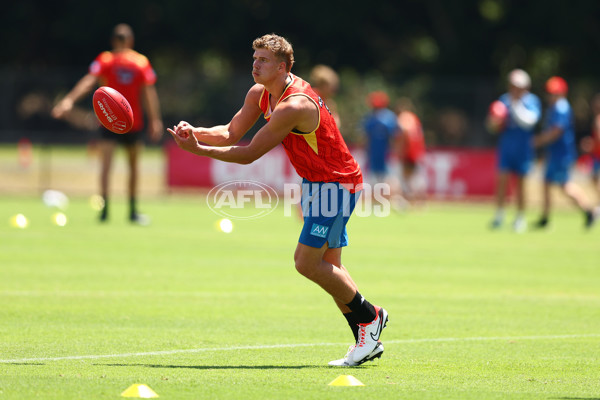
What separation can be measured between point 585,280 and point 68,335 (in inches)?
248

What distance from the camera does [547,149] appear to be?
18.5m

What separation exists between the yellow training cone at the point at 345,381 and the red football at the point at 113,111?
9.20 ft

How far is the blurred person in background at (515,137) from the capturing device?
1778 centimetres

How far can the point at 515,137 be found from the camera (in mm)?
18000

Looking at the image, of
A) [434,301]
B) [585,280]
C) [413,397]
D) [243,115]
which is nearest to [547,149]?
[585,280]

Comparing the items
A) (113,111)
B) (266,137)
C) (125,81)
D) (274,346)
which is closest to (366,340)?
(274,346)

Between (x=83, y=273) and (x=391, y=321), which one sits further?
(x=83, y=273)

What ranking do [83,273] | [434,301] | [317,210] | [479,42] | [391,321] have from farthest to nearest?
1. [479,42]
2. [83,273]
3. [434,301]
4. [391,321]
5. [317,210]

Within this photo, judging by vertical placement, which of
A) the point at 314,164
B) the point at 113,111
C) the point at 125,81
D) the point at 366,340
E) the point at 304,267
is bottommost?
the point at 366,340

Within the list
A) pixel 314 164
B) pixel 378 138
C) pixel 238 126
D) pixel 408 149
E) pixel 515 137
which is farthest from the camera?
pixel 408 149

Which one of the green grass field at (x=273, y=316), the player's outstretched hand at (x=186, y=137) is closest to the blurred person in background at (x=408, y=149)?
the green grass field at (x=273, y=316)

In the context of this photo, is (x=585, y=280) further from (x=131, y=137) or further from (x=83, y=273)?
(x=131, y=137)

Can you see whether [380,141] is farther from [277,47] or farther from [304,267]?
[304,267]

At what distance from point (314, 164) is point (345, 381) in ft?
5.44
